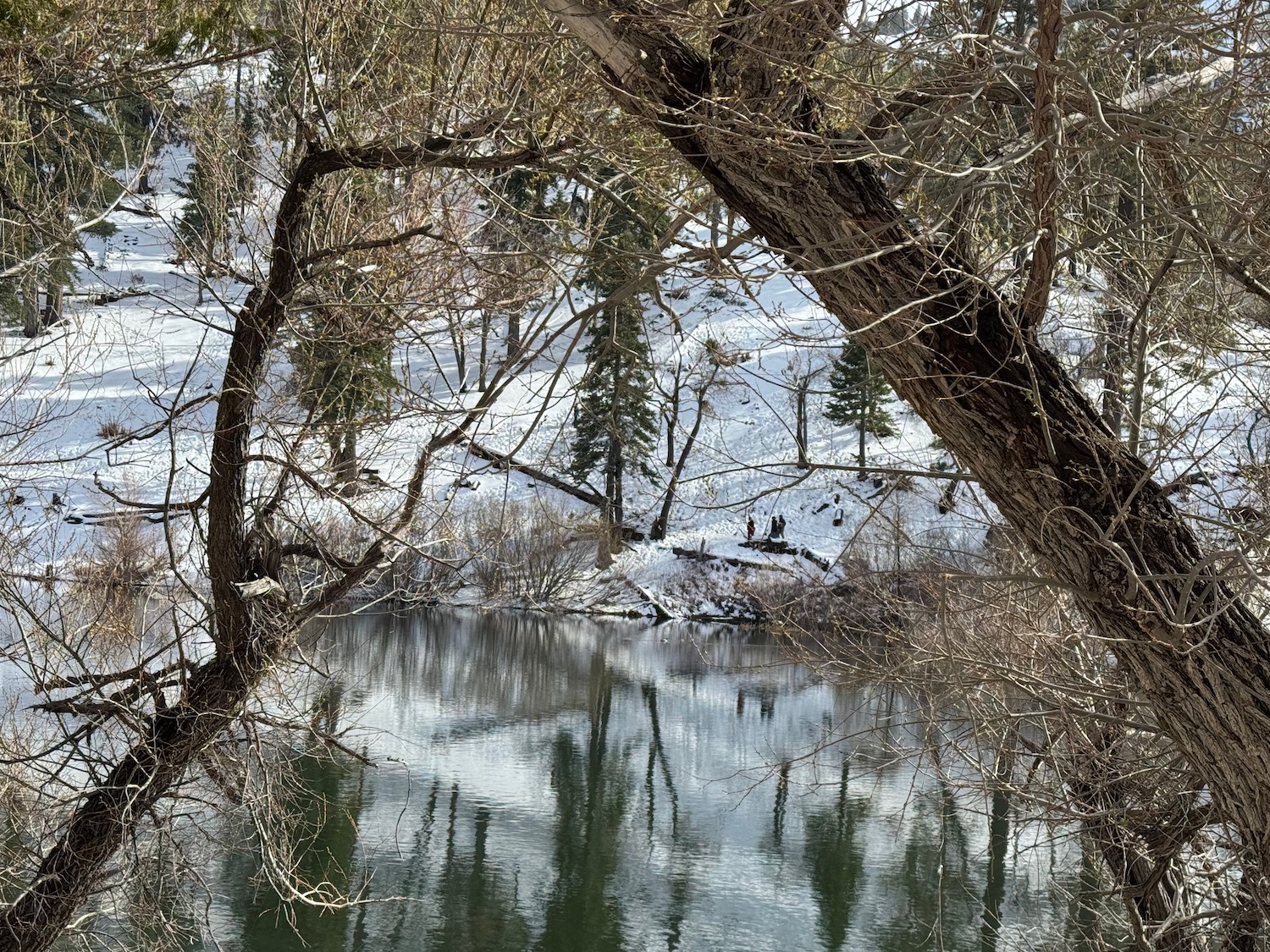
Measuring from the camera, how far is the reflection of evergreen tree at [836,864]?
11.1 meters

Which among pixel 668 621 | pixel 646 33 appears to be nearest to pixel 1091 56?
pixel 646 33

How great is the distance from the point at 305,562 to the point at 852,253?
7.49 m

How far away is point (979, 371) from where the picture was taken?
3.16 meters

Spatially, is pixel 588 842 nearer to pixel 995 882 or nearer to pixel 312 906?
pixel 312 906

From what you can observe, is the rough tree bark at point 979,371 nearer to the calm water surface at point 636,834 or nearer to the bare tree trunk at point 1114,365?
the bare tree trunk at point 1114,365

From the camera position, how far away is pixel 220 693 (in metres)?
6.09

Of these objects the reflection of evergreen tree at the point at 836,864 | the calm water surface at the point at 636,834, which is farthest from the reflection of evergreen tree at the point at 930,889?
the reflection of evergreen tree at the point at 836,864

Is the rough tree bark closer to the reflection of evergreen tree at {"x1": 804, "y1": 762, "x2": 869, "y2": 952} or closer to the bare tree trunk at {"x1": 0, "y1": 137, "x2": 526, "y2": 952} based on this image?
the bare tree trunk at {"x1": 0, "y1": 137, "x2": 526, "y2": 952}

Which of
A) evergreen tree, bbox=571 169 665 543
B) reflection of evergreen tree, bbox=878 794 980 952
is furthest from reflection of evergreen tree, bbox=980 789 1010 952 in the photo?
evergreen tree, bbox=571 169 665 543

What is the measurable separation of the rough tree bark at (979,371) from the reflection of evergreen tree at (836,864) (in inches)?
300

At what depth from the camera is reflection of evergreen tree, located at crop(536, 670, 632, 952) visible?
10711mm

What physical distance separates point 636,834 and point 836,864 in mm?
2360

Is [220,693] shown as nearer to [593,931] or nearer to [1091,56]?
[1091,56]

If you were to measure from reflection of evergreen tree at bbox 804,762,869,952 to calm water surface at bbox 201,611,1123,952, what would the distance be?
0.03 metres
